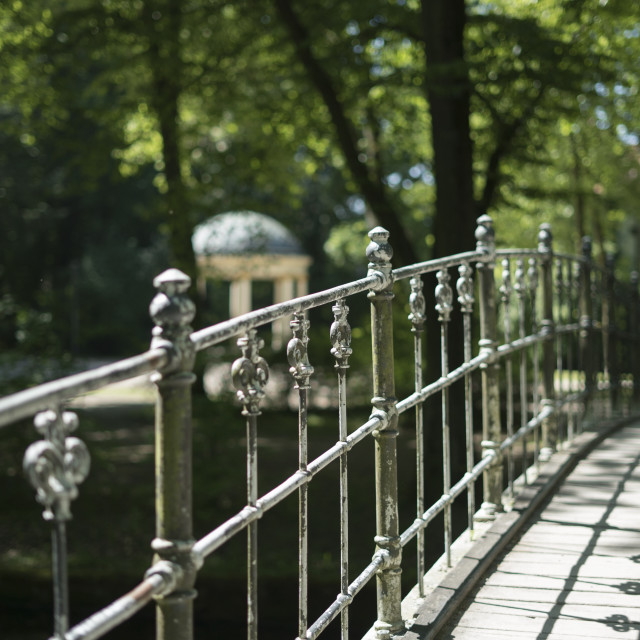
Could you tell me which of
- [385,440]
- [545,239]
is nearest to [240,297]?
[545,239]

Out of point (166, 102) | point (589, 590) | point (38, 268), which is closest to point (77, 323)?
point (38, 268)

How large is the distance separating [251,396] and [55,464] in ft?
2.69

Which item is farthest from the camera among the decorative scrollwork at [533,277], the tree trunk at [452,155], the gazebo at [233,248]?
the gazebo at [233,248]

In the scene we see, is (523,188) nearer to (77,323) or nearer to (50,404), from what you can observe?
(50,404)

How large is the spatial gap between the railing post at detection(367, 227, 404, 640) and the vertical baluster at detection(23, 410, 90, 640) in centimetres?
188

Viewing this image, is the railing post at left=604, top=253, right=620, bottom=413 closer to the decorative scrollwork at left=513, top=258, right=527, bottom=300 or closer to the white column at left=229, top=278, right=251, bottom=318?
the decorative scrollwork at left=513, top=258, right=527, bottom=300

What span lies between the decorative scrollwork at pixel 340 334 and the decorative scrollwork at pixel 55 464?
4.92 ft

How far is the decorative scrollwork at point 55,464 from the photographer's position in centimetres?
163

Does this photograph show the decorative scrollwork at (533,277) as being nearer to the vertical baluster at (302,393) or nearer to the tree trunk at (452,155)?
the vertical baluster at (302,393)

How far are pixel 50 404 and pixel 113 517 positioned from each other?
1131 centimetres

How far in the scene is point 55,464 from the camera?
166 centimetres

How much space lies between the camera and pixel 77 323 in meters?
31.2

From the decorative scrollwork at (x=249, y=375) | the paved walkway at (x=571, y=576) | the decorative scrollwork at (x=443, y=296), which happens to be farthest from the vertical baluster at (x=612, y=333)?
the decorative scrollwork at (x=249, y=375)

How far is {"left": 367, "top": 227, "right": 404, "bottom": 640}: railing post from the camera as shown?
3457mm
